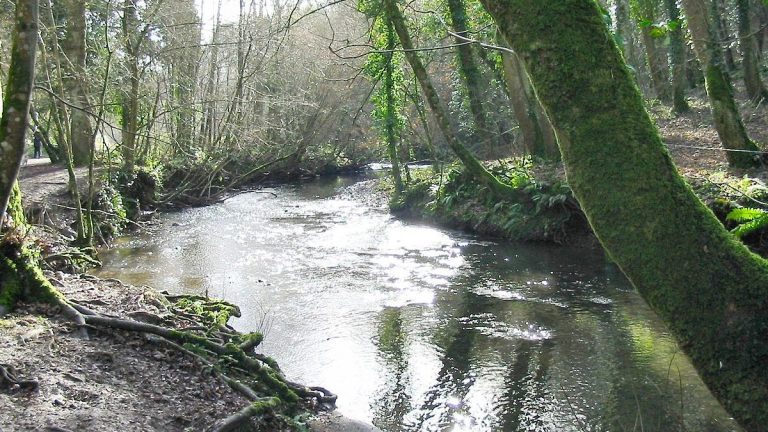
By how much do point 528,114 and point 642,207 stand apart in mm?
19218

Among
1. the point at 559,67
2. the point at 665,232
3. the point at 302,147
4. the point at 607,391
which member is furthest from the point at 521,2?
the point at 302,147

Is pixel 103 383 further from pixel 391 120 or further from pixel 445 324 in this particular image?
pixel 391 120

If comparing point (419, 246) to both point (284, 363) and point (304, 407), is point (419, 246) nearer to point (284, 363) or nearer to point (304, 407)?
point (284, 363)

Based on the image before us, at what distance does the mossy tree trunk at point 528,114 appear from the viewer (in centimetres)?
2088

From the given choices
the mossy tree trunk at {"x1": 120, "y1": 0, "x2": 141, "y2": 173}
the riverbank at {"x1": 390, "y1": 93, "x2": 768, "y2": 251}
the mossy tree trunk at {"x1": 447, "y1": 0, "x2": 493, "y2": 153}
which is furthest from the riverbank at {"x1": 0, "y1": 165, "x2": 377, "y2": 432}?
the mossy tree trunk at {"x1": 447, "y1": 0, "x2": 493, "y2": 153}

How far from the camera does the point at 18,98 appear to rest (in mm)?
4621

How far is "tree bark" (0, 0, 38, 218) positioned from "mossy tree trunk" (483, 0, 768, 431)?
3.29 metres

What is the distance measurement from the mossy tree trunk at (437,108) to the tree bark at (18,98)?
38.8 ft

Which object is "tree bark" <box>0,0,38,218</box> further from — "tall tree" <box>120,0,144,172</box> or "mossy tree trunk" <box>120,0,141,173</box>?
"tall tree" <box>120,0,144,172</box>

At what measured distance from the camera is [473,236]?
56.2 ft

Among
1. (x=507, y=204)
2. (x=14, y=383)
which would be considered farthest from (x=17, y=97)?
(x=507, y=204)

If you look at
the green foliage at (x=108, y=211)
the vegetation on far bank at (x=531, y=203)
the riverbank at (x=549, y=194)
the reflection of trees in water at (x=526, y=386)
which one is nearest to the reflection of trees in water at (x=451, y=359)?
the reflection of trees in water at (x=526, y=386)

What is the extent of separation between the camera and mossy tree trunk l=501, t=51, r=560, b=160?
68.5 feet

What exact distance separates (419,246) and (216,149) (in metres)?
11.1
